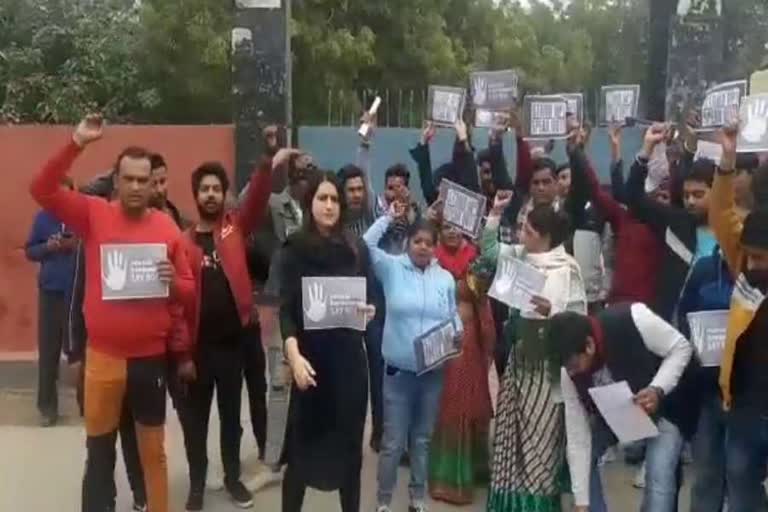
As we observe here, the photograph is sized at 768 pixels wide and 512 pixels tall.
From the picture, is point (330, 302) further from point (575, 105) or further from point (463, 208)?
point (575, 105)

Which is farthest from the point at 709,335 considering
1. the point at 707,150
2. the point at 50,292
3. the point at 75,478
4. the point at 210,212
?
the point at 50,292

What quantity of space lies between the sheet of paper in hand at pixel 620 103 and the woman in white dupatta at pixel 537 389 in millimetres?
2213

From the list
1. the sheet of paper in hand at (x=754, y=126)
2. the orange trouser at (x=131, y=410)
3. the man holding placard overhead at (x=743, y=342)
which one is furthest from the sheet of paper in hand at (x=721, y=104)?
the orange trouser at (x=131, y=410)

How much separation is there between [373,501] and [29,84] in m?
11.3

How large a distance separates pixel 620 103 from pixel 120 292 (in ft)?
12.1

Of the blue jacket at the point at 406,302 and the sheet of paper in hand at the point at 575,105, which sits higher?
the sheet of paper in hand at the point at 575,105

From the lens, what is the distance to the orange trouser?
5.53 meters

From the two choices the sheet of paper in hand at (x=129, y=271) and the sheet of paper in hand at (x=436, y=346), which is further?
the sheet of paper in hand at (x=436, y=346)

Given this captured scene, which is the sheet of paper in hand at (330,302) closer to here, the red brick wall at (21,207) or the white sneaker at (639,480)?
the white sneaker at (639,480)

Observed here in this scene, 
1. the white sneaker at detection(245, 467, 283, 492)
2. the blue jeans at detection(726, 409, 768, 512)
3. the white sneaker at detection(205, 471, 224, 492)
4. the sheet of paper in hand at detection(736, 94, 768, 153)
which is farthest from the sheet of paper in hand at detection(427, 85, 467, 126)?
the blue jeans at detection(726, 409, 768, 512)

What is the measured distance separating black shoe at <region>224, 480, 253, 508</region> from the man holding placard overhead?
2.63 meters

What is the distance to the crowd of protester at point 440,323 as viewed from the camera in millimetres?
5184

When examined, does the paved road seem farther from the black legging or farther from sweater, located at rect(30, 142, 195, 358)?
sweater, located at rect(30, 142, 195, 358)

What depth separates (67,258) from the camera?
816 cm
